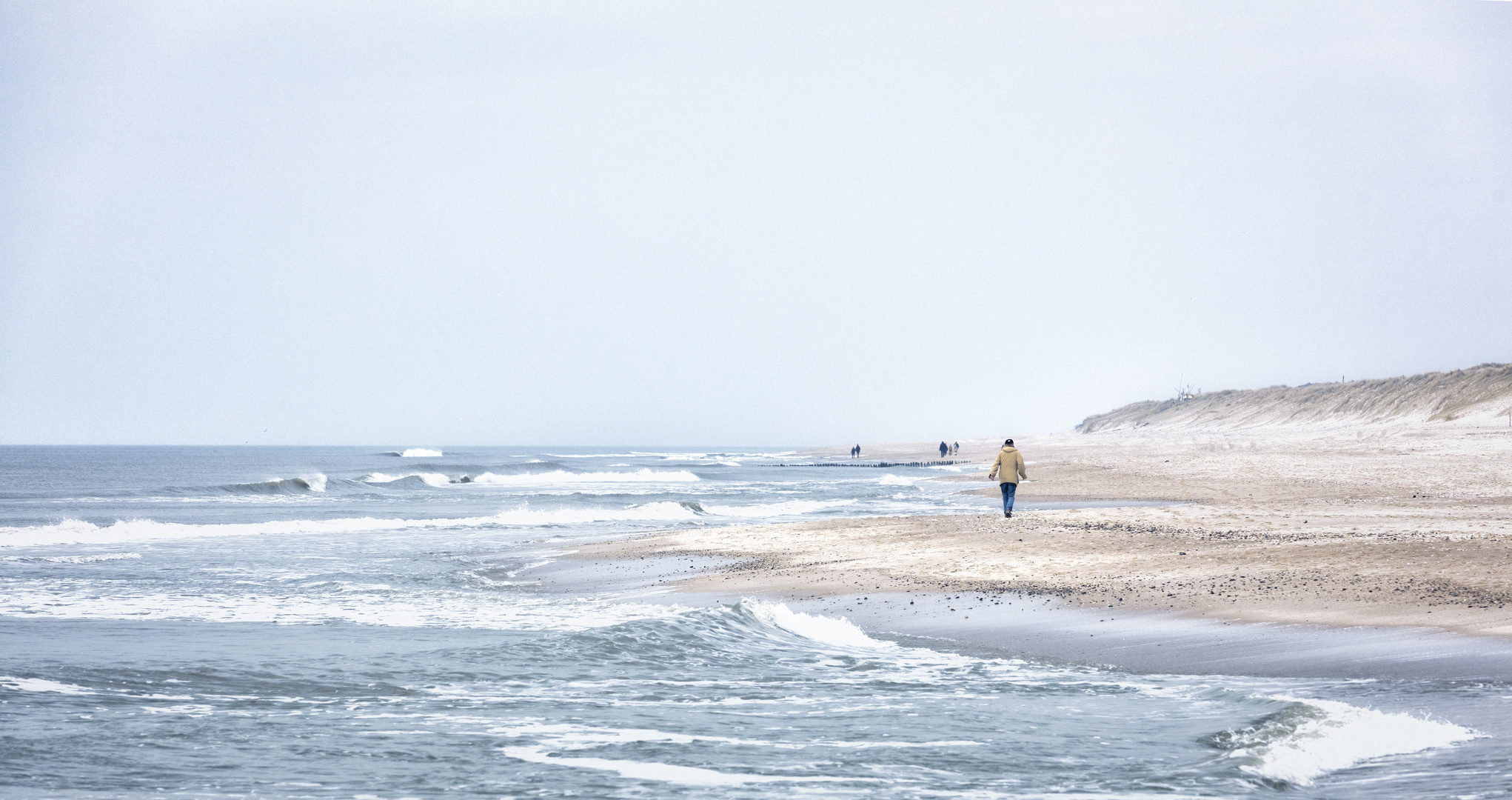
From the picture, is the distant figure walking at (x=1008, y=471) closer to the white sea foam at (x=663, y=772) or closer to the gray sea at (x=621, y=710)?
the gray sea at (x=621, y=710)

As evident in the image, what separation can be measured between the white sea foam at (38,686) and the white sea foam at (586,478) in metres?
56.0

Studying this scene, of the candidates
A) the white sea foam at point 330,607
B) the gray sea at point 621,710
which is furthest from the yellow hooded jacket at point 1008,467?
the white sea foam at point 330,607

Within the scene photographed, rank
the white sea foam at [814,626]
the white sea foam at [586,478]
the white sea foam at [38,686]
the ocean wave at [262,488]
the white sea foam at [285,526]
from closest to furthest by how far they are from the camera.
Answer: the white sea foam at [38,686], the white sea foam at [814,626], the white sea foam at [285,526], the ocean wave at [262,488], the white sea foam at [586,478]

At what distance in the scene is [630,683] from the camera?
9344 millimetres

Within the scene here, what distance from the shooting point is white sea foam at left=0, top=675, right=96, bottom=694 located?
9.02 m

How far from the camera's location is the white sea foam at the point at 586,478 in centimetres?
6781

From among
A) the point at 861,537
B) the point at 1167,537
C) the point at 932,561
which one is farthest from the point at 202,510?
the point at 1167,537

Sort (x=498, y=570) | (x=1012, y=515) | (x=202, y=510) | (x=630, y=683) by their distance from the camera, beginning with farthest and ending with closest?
(x=202, y=510) → (x=1012, y=515) → (x=498, y=570) → (x=630, y=683)

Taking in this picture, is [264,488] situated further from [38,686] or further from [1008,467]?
[38,686]

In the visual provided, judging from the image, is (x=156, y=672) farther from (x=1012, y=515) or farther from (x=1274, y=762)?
(x=1012, y=515)


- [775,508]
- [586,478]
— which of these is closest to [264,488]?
[586,478]

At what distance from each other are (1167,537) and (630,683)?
12.3 metres

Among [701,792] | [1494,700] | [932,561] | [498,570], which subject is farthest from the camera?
[498,570]

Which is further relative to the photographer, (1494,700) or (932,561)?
(932,561)
